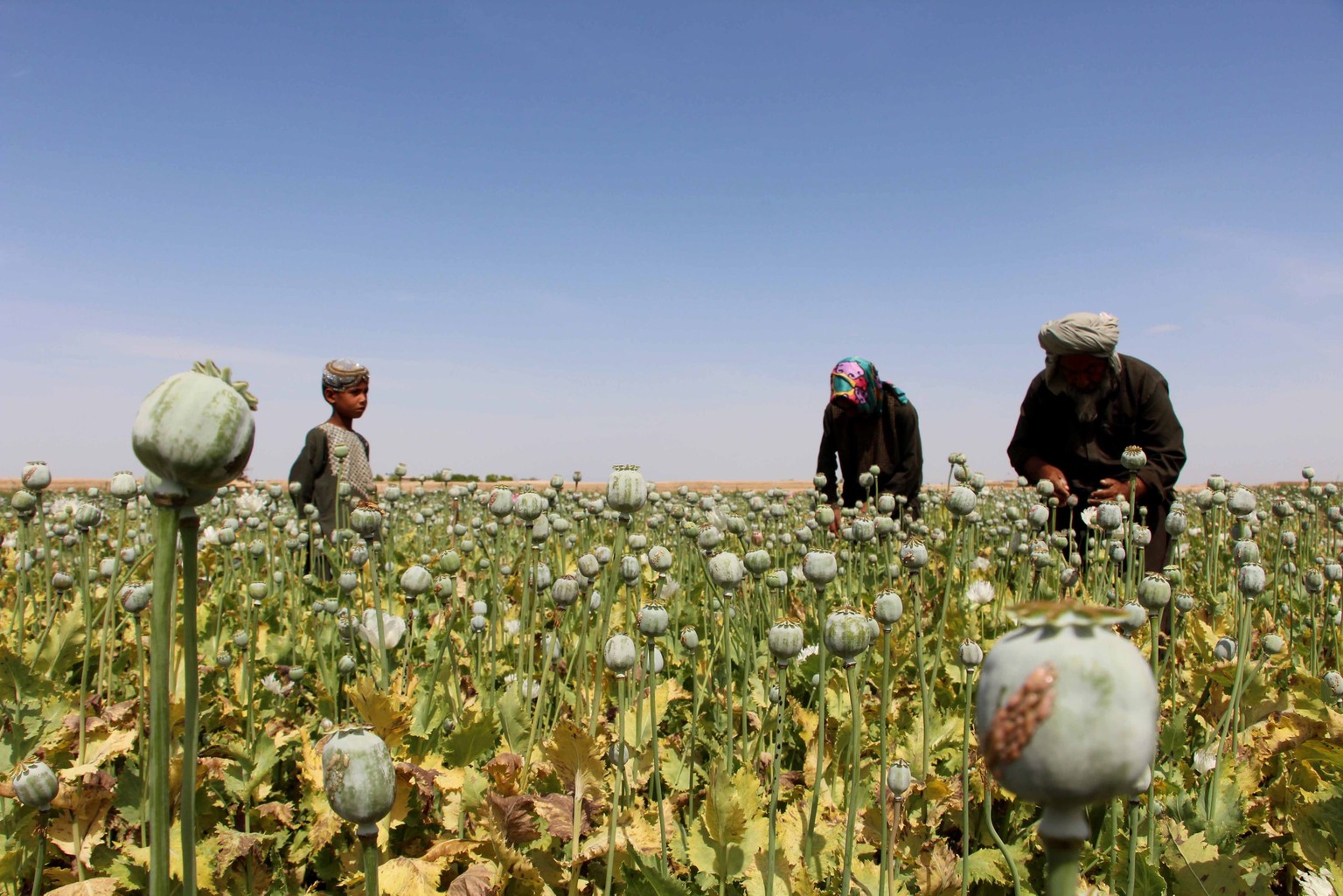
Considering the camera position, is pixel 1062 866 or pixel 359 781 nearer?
pixel 1062 866

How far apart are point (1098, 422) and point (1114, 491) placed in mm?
521

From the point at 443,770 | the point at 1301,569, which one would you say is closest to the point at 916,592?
the point at 443,770

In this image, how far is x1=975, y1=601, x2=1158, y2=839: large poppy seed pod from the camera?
0.51m

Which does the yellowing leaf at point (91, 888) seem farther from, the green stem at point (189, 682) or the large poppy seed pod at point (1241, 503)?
the large poppy seed pod at point (1241, 503)

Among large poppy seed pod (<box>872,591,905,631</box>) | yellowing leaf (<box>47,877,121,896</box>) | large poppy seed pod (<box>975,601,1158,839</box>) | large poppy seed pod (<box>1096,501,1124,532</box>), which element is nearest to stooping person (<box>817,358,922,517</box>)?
large poppy seed pod (<box>1096,501,1124,532</box>)

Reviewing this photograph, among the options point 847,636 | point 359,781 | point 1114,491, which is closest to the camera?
point 359,781

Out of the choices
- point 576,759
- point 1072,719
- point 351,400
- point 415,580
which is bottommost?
point 576,759

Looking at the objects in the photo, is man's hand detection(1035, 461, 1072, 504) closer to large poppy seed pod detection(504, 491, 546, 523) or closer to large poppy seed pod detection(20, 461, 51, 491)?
large poppy seed pod detection(504, 491, 546, 523)

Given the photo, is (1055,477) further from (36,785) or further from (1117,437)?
(36,785)

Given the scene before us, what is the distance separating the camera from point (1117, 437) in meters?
4.54

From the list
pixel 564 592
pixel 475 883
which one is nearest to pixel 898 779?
pixel 475 883

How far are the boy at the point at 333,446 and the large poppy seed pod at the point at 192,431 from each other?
4.55 metres

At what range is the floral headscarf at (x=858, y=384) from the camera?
590 centimetres

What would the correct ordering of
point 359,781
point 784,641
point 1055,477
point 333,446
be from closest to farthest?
point 359,781 → point 784,641 → point 1055,477 → point 333,446
